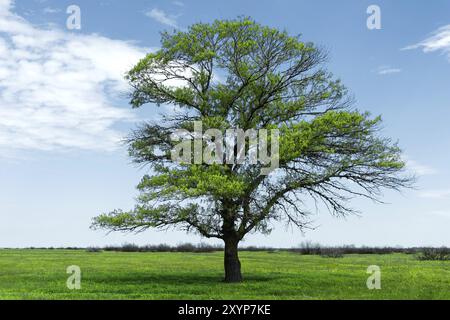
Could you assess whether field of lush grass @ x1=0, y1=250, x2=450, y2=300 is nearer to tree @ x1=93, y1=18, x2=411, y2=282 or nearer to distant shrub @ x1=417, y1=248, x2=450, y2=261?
tree @ x1=93, y1=18, x2=411, y2=282

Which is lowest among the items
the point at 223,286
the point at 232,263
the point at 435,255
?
the point at 435,255

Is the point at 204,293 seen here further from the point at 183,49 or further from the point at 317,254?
the point at 317,254

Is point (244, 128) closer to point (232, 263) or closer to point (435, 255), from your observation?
point (232, 263)

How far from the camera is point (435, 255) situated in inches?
2325

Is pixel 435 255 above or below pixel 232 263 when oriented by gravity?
below

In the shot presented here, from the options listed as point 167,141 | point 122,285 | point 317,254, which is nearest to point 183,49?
point 167,141

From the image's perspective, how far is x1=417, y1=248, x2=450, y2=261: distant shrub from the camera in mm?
57956

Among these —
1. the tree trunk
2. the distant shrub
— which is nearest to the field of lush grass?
the tree trunk

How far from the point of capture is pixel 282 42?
2914 cm

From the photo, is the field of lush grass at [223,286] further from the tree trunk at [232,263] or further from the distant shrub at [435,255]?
the distant shrub at [435,255]

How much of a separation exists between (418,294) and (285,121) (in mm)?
11497

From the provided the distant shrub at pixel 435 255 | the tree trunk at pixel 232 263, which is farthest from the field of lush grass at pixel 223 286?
the distant shrub at pixel 435 255

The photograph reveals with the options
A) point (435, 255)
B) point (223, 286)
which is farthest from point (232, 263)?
point (435, 255)

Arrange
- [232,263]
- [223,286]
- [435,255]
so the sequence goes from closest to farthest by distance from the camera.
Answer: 1. [223,286]
2. [232,263]
3. [435,255]
